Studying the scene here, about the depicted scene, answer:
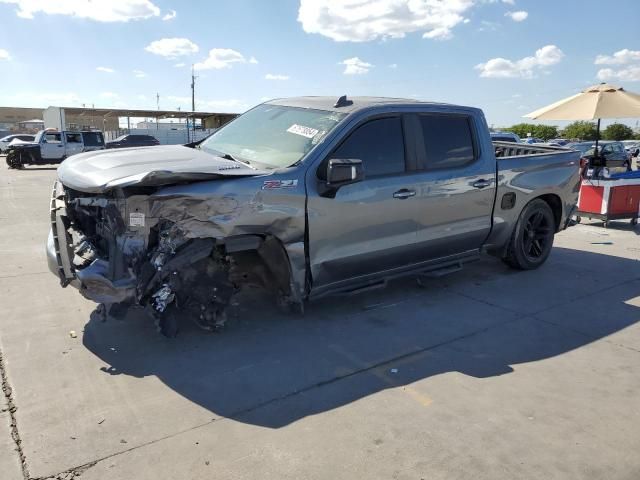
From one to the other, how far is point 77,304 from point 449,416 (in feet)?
11.8

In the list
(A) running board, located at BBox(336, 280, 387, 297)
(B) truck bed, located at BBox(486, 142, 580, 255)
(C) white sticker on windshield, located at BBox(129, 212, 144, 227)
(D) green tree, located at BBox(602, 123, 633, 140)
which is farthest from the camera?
(D) green tree, located at BBox(602, 123, 633, 140)

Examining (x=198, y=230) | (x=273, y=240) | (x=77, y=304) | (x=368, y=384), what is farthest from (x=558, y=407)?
(x=77, y=304)

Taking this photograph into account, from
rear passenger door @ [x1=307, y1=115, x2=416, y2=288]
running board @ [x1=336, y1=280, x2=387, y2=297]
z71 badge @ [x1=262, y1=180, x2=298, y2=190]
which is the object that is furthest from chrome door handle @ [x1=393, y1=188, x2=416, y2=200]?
z71 badge @ [x1=262, y1=180, x2=298, y2=190]

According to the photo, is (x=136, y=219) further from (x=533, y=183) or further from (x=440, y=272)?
(x=533, y=183)

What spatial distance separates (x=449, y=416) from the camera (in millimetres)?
3264

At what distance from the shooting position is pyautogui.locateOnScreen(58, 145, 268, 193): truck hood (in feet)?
12.0

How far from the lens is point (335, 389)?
3553 millimetres

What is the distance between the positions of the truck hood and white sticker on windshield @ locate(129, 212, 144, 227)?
0.26 m

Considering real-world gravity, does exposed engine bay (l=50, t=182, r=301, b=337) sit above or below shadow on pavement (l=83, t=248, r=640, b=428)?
above

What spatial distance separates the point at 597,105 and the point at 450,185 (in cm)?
614

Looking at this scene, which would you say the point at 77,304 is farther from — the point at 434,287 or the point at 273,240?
the point at 434,287

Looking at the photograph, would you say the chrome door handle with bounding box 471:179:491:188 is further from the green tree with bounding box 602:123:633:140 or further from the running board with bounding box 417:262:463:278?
the green tree with bounding box 602:123:633:140

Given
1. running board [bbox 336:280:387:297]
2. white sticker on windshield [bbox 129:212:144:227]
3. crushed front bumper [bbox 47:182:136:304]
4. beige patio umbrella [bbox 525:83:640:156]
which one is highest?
beige patio umbrella [bbox 525:83:640:156]

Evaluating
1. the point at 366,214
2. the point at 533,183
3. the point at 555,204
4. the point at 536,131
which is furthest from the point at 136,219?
the point at 536,131
